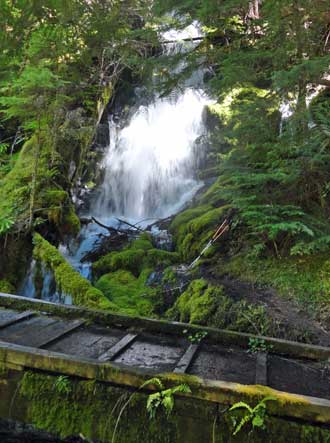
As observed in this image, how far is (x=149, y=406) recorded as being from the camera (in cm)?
281

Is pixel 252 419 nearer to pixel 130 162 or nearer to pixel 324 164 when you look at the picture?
pixel 324 164

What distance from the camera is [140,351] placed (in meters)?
4.04

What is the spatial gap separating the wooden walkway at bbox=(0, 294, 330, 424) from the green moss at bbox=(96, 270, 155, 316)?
4.86 feet

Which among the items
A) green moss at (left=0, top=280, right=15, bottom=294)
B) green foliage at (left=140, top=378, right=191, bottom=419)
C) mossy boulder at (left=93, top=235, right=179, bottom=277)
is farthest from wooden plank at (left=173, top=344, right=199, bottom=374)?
green moss at (left=0, top=280, right=15, bottom=294)

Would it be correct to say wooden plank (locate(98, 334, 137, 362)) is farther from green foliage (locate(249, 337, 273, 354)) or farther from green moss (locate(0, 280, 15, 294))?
green moss (locate(0, 280, 15, 294))

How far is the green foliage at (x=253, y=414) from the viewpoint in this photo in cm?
261

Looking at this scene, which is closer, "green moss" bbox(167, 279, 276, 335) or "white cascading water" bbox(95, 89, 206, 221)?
"green moss" bbox(167, 279, 276, 335)

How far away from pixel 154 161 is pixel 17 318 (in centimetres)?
1075

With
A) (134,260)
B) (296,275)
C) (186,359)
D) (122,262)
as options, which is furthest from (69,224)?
(186,359)

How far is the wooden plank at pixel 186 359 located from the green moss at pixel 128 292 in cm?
218

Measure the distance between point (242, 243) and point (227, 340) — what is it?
2534mm

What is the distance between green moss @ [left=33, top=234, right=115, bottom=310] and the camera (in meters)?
6.28

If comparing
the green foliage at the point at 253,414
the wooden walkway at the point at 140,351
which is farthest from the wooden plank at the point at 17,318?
the green foliage at the point at 253,414

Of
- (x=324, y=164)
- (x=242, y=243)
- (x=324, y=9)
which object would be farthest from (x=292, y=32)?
(x=242, y=243)
